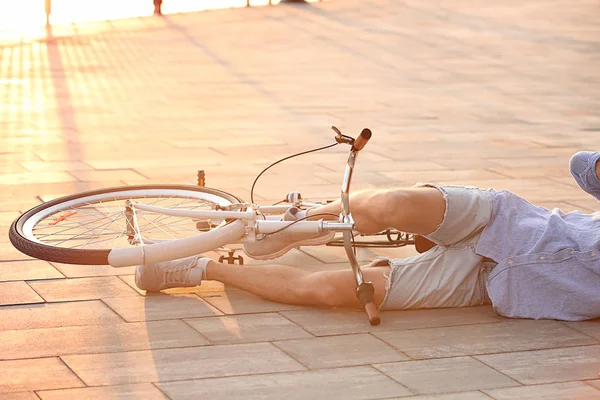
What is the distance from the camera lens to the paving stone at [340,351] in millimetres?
3076

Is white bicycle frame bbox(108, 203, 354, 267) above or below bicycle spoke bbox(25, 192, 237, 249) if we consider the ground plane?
above

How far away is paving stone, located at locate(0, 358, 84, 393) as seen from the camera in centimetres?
284

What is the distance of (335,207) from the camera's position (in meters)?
3.50

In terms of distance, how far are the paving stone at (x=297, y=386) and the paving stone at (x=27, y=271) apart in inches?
42.6

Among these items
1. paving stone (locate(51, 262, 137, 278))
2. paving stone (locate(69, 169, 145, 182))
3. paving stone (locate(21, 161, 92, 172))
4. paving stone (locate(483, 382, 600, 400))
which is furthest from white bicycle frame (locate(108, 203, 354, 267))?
paving stone (locate(21, 161, 92, 172))

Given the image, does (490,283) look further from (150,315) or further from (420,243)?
(150,315)

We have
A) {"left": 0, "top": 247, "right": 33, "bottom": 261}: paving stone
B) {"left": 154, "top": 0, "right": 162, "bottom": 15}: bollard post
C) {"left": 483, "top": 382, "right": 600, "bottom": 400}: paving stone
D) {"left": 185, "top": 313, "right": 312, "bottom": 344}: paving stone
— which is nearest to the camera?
{"left": 483, "top": 382, "right": 600, "bottom": 400}: paving stone

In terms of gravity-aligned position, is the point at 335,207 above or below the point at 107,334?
above

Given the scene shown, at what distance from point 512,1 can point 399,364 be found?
1185 cm

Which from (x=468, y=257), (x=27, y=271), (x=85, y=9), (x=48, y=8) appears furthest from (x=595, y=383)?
(x=85, y=9)

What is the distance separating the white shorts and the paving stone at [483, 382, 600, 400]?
1.95 ft

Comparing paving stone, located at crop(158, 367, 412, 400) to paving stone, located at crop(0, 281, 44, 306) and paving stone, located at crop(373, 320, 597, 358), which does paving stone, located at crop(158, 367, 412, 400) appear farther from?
paving stone, located at crop(0, 281, 44, 306)

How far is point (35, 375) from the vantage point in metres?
2.92

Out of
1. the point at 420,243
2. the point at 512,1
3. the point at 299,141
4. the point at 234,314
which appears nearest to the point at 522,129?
the point at 299,141
